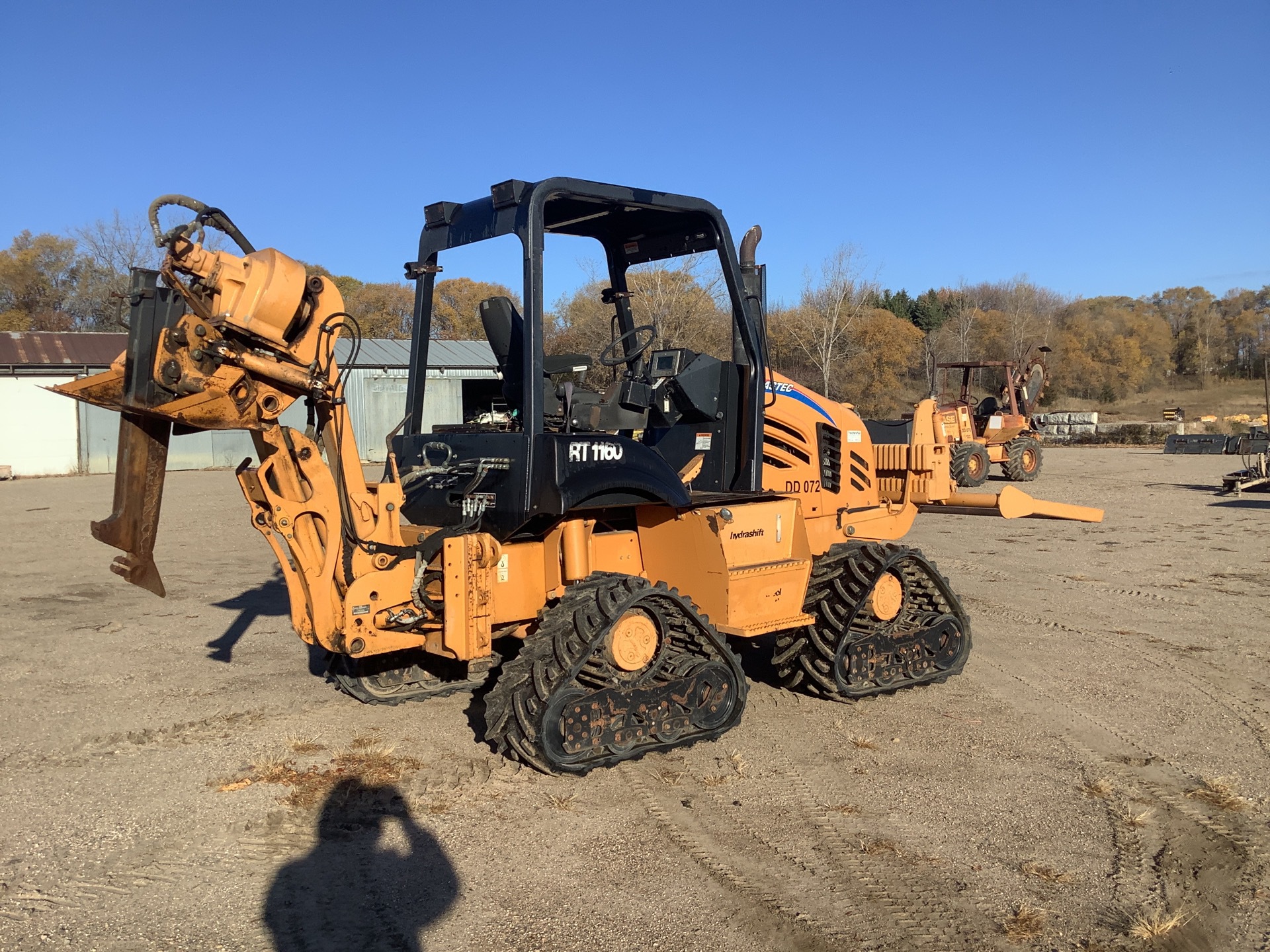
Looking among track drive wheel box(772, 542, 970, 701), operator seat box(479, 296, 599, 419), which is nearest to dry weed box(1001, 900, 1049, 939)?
track drive wheel box(772, 542, 970, 701)

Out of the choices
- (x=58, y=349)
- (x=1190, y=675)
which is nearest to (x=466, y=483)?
(x=1190, y=675)

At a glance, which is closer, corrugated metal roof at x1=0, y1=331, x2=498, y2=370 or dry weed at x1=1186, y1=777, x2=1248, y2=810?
dry weed at x1=1186, y1=777, x2=1248, y2=810

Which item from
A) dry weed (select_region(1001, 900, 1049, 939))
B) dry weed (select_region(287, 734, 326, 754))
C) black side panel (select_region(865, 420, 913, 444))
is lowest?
dry weed (select_region(1001, 900, 1049, 939))

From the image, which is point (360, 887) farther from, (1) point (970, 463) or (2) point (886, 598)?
(1) point (970, 463)

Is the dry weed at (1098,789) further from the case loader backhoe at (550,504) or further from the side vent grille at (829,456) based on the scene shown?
the side vent grille at (829,456)

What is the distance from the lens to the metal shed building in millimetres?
28922

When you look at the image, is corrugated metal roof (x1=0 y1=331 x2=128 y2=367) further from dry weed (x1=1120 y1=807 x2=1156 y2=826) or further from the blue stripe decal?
dry weed (x1=1120 y1=807 x2=1156 y2=826)

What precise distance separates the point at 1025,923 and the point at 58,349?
3374 cm

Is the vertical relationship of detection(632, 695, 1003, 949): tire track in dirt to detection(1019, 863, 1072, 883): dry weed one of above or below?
below

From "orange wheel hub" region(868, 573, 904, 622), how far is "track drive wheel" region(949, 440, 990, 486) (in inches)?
594

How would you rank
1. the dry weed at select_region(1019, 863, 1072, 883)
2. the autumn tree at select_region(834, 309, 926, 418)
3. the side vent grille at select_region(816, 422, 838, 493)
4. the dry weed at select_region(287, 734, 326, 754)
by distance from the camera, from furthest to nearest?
the autumn tree at select_region(834, 309, 926, 418) → the side vent grille at select_region(816, 422, 838, 493) → the dry weed at select_region(287, 734, 326, 754) → the dry weed at select_region(1019, 863, 1072, 883)

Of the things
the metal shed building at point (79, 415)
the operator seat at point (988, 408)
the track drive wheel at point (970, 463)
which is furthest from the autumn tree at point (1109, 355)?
the metal shed building at point (79, 415)

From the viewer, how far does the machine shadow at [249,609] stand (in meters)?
8.06

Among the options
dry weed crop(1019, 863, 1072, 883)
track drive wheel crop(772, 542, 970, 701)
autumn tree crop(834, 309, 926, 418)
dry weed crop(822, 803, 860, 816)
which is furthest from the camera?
autumn tree crop(834, 309, 926, 418)
